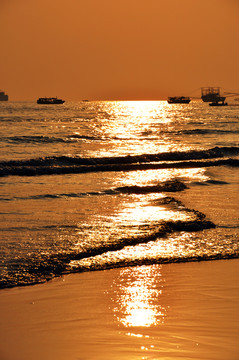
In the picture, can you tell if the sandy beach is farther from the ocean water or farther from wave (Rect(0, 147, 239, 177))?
wave (Rect(0, 147, 239, 177))

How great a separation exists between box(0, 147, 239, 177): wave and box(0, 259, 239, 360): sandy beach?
57.2 ft

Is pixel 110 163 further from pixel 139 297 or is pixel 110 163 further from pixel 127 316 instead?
pixel 127 316

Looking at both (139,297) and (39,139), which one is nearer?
(139,297)

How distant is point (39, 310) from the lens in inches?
260

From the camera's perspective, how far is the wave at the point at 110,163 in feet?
85.0

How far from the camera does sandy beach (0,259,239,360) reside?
5383 millimetres

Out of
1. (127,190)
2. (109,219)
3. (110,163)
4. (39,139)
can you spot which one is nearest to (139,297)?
(109,219)

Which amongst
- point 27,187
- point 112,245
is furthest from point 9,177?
point 112,245

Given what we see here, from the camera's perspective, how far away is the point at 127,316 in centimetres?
634

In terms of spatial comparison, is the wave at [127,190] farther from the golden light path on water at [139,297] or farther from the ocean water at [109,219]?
the golden light path on water at [139,297]

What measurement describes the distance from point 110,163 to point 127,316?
24866 mm

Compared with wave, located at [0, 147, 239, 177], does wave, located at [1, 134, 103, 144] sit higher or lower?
higher

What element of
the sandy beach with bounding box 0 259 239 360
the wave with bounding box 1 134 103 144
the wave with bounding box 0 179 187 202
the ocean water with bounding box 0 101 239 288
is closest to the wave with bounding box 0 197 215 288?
the ocean water with bounding box 0 101 239 288

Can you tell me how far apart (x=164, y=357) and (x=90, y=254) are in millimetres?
4186
